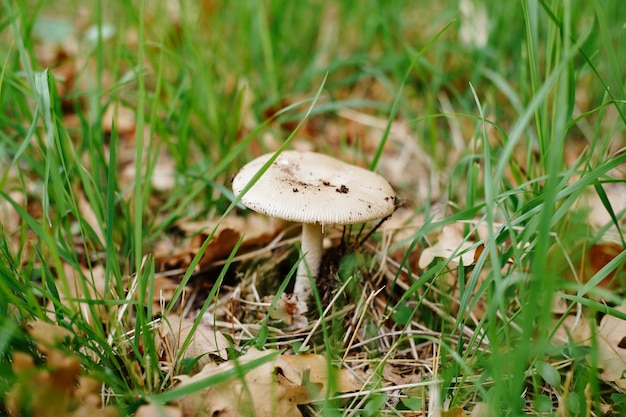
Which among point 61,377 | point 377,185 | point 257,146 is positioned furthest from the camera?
point 257,146

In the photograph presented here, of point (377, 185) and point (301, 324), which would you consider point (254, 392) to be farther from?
point (377, 185)

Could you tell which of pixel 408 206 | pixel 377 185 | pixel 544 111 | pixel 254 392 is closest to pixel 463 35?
pixel 408 206

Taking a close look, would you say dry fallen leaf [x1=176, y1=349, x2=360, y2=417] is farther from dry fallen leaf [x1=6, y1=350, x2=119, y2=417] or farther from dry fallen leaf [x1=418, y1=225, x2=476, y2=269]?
dry fallen leaf [x1=418, y1=225, x2=476, y2=269]

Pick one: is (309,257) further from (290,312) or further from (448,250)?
(448,250)

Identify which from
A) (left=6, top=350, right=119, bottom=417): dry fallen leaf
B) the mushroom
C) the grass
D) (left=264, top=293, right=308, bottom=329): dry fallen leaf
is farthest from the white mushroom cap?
(left=6, top=350, right=119, bottom=417): dry fallen leaf

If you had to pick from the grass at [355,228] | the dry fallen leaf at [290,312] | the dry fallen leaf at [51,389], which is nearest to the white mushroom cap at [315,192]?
the grass at [355,228]

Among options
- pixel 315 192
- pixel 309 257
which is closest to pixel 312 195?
pixel 315 192

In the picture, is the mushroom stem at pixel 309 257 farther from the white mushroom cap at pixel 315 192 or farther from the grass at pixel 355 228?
the white mushroom cap at pixel 315 192
